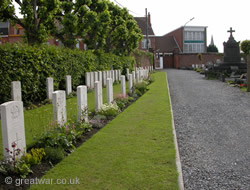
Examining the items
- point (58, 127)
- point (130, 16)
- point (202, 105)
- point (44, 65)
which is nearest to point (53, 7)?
point (44, 65)

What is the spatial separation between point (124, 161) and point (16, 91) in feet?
19.7

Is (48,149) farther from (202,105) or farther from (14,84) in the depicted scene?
(202,105)

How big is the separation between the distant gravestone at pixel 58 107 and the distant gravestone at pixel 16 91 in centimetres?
407

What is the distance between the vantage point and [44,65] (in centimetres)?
1134

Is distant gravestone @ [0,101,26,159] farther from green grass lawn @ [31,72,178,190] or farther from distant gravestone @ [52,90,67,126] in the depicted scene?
distant gravestone @ [52,90,67,126]

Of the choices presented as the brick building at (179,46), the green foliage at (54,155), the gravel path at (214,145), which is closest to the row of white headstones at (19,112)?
the green foliage at (54,155)

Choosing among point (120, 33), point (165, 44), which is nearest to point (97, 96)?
point (120, 33)

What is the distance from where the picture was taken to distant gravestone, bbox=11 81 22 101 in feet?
29.9

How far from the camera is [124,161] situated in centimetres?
451

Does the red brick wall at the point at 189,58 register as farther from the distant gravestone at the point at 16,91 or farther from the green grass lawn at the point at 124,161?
the green grass lawn at the point at 124,161

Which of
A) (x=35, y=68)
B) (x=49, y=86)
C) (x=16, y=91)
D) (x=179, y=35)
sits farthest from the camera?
(x=179, y=35)

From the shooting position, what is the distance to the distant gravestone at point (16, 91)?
29.9 ft

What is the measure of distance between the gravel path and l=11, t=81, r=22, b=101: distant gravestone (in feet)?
16.7

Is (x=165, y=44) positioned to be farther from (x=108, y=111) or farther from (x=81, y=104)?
(x=81, y=104)
